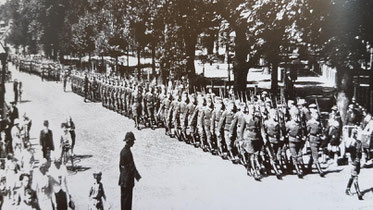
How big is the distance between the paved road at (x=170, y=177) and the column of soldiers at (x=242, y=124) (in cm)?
44

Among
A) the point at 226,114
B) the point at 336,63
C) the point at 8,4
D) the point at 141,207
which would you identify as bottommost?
the point at 141,207

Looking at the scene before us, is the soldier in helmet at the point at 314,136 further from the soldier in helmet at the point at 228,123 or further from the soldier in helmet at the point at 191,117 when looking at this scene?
the soldier in helmet at the point at 191,117

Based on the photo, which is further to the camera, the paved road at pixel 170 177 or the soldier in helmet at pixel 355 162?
the soldier in helmet at pixel 355 162

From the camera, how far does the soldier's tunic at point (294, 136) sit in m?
11.8

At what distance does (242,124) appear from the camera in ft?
40.3

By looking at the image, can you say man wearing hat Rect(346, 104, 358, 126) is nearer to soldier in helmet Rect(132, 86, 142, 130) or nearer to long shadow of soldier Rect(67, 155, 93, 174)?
soldier in helmet Rect(132, 86, 142, 130)

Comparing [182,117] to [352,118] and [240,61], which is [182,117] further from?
[240,61]

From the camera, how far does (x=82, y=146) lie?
12.4m

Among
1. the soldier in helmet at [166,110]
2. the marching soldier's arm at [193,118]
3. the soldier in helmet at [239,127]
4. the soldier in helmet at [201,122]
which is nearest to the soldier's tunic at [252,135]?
the soldier in helmet at [239,127]

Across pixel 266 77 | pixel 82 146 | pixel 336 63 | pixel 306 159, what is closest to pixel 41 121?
pixel 82 146

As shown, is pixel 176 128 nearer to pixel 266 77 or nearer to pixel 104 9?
pixel 104 9

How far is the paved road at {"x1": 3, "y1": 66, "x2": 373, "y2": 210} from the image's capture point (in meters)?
9.91

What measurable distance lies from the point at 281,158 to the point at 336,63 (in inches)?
182

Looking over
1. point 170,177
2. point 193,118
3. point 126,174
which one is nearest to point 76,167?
point 170,177
